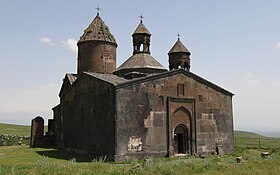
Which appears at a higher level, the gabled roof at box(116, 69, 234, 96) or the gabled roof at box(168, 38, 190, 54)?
the gabled roof at box(168, 38, 190, 54)

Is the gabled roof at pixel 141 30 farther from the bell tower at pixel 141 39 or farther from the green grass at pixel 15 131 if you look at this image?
the green grass at pixel 15 131

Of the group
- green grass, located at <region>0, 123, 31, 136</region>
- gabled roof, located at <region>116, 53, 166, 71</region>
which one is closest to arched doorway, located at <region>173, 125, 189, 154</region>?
gabled roof, located at <region>116, 53, 166, 71</region>

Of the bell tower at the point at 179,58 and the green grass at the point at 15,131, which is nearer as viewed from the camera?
the bell tower at the point at 179,58

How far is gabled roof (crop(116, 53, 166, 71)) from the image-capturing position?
22.8m

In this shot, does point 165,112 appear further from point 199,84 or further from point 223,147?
point 223,147

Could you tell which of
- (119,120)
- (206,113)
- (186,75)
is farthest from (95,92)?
(206,113)

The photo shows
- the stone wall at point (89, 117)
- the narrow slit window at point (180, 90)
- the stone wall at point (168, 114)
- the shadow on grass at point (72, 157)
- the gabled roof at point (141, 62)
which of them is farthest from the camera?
the gabled roof at point (141, 62)

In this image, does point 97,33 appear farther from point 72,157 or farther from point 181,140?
point 181,140

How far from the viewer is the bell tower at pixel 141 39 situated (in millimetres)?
23866

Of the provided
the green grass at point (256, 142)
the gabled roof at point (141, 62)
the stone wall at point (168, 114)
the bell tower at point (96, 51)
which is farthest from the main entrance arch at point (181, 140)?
the green grass at point (256, 142)

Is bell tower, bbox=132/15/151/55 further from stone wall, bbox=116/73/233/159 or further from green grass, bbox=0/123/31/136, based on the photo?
green grass, bbox=0/123/31/136

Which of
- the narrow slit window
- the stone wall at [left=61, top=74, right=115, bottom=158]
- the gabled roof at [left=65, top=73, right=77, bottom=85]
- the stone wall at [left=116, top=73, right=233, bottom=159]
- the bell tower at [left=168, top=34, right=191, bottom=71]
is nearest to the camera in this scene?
the stone wall at [left=116, top=73, right=233, bottom=159]

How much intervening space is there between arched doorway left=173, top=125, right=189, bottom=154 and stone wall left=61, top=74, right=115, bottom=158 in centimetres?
443

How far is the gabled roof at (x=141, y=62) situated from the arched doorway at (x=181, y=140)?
6067mm
